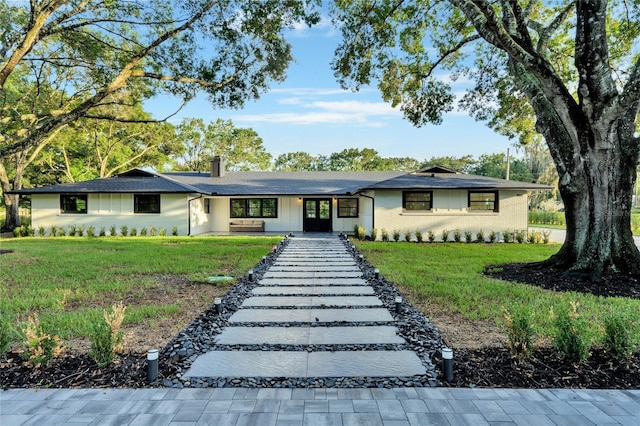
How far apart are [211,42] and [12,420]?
299 inches

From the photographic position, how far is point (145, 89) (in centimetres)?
934

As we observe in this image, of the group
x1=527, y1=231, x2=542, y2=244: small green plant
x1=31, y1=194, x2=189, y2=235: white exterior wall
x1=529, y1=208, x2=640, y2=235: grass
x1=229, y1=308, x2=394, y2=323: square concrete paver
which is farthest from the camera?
x1=529, y1=208, x2=640, y2=235: grass

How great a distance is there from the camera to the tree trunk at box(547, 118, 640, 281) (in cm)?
677

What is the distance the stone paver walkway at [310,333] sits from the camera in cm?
319

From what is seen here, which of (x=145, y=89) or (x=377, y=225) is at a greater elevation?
(x=145, y=89)

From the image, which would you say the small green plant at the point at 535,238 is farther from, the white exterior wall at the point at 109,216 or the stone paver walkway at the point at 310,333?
the white exterior wall at the point at 109,216

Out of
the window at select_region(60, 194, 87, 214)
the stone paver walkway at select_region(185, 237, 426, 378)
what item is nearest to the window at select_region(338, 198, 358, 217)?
the stone paver walkway at select_region(185, 237, 426, 378)

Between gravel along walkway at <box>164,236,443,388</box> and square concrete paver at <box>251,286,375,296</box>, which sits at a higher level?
square concrete paver at <box>251,286,375,296</box>

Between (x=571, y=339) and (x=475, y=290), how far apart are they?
3.00 metres

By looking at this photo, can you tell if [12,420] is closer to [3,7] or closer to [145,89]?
[145,89]

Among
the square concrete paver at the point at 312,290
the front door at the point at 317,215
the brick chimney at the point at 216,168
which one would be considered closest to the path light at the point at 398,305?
the square concrete paver at the point at 312,290

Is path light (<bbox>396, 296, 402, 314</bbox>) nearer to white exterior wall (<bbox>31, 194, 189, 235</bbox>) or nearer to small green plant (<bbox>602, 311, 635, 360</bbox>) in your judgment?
small green plant (<bbox>602, 311, 635, 360</bbox>)

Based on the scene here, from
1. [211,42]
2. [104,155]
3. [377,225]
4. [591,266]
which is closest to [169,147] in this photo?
[104,155]

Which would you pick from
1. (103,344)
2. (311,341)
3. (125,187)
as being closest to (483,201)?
(311,341)
